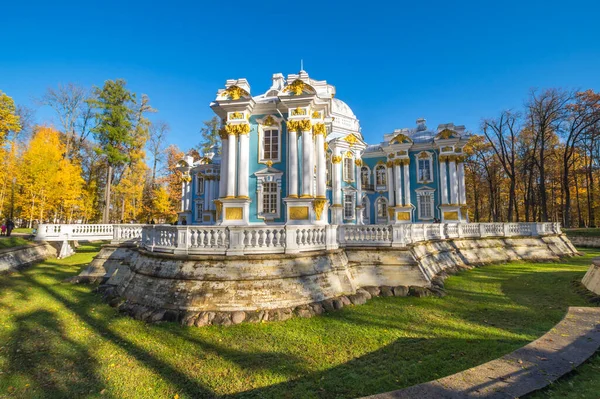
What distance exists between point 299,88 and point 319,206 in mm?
5849

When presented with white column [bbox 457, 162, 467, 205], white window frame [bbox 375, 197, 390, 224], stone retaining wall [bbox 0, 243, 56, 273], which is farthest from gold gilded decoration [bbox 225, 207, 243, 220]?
white column [bbox 457, 162, 467, 205]

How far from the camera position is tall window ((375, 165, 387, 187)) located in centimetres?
2812

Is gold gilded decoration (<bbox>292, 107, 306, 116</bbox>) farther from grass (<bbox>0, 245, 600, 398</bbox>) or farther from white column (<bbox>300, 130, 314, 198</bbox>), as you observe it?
grass (<bbox>0, 245, 600, 398</bbox>)

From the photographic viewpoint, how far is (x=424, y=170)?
2483cm

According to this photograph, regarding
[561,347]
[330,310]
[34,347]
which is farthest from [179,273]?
[561,347]

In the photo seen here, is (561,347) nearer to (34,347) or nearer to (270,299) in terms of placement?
(270,299)

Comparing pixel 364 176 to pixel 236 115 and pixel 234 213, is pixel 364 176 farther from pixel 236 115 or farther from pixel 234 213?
pixel 234 213

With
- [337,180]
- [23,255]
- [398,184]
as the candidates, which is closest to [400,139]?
[398,184]

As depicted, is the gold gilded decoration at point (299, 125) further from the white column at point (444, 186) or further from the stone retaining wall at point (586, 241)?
the stone retaining wall at point (586, 241)

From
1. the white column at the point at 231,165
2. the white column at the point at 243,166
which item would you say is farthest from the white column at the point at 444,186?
the white column at the point at 231,165

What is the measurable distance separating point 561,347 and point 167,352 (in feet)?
23.1

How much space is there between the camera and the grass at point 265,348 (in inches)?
179

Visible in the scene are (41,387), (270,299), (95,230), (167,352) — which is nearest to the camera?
(41,387)

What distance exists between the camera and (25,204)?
24.5m
